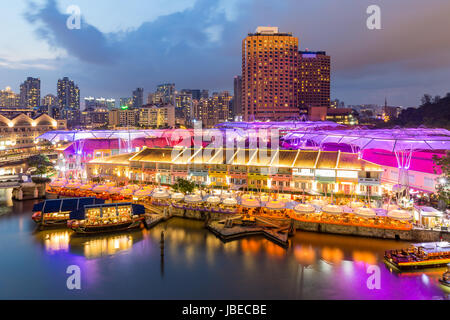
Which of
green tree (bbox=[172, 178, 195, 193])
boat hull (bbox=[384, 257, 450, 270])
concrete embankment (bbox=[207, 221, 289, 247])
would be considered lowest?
boat hull (bbox=[384, 257, 450, 270])

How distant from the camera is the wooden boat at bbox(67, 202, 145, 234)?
29000 millimetres

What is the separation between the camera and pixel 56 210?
101 ft

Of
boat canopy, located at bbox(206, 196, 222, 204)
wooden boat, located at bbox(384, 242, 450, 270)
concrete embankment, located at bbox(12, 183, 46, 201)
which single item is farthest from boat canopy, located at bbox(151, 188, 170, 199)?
wooden boat, located at bbox(384, 242, 450, 270)

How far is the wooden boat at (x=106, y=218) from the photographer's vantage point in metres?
29.0

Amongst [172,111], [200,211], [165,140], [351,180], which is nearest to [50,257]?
[200,211]

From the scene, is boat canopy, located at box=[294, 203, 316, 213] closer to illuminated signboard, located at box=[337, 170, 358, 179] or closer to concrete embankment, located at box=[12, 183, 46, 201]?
illuminated signboard, located at box=[337, 170, 358, 179]

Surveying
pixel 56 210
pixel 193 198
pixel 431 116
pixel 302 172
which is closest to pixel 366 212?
pixel 302 172

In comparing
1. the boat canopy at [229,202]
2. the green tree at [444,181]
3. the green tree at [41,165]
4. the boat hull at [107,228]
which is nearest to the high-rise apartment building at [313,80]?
the green tree at [41,165]

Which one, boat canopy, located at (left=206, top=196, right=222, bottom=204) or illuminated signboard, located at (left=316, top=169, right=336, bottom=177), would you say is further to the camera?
illuminated signboard, located at (left=316, top=169, right=336, bottom=177)

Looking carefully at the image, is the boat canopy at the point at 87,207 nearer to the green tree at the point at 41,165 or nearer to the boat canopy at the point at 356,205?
the boat canopy at the point at 356,205

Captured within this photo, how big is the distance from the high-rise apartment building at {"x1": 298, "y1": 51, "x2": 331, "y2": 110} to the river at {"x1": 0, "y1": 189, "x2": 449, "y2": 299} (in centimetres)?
15195

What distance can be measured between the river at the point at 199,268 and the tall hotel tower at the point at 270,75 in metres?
118
